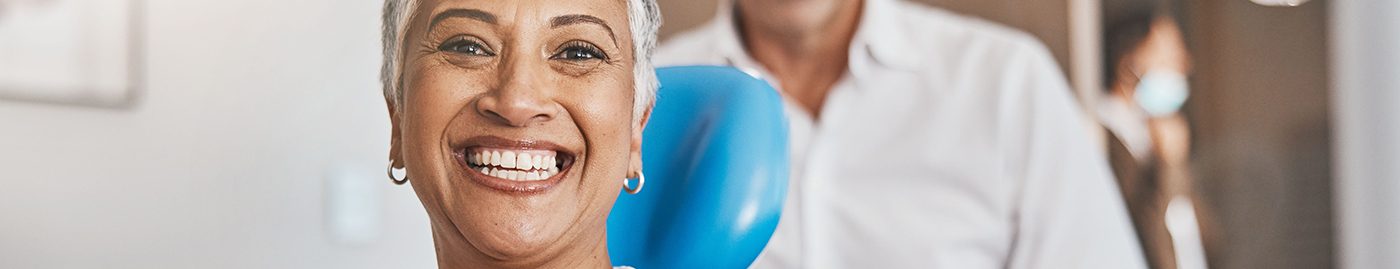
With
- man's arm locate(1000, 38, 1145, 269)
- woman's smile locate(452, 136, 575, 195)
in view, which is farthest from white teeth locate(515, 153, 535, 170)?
man's arm locate(1000, 38, 1145, 269)

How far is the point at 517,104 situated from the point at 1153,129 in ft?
5.58

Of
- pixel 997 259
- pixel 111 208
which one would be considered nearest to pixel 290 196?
pixel 111 208

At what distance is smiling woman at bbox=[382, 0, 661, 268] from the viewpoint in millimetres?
764

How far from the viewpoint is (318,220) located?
189 centimetres

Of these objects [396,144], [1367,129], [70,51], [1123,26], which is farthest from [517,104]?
[1367,129]

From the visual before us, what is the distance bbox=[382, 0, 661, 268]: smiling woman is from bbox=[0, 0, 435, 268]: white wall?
0.91m

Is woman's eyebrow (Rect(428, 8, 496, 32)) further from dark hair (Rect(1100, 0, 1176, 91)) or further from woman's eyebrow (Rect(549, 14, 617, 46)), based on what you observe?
dark hair (Rect(1100, 0, 1176, 91))

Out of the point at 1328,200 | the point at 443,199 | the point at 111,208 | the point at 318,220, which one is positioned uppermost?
the point at 443,199

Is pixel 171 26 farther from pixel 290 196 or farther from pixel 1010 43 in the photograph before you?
pixel 1010 43

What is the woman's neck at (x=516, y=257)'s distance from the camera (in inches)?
31.5

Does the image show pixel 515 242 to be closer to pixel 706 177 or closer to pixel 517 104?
pixel 517 104

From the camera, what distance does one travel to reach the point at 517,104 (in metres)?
0.75

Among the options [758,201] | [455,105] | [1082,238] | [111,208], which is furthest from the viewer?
[1082,238]

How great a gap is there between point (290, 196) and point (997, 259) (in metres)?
1.10
